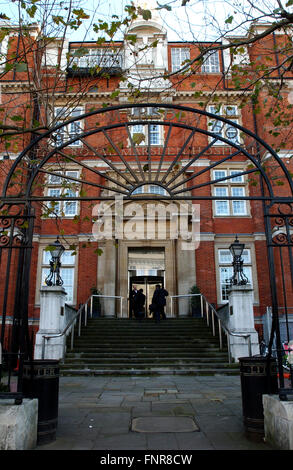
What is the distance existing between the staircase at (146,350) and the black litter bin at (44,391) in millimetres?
6330

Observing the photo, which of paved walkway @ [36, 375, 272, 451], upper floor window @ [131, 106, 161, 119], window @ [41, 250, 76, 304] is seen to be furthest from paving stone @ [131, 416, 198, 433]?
window @ [41, 250, 76, 304]

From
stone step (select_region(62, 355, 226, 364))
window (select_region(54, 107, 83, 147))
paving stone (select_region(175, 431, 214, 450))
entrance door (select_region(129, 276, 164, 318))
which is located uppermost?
window (select_region(54, 107, 83, 147))

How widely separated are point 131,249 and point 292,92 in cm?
1111

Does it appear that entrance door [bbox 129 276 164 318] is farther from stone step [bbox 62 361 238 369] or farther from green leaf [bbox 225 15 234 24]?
green leaf [bbox 225 15 234 24]

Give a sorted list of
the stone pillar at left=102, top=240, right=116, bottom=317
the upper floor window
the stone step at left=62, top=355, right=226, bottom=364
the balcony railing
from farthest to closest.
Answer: the stone pillar at left=102, top=240, right=116, bottom=317 < the stone step at left=62, top=355, right=226, bottom=364 < the balcony railing < the upper floor window

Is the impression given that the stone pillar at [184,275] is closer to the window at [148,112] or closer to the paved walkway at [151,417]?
the window at [148,112]

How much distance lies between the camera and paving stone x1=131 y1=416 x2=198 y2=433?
4648 mm

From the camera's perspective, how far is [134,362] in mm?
11477

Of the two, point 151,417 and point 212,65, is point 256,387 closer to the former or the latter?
point 151,417

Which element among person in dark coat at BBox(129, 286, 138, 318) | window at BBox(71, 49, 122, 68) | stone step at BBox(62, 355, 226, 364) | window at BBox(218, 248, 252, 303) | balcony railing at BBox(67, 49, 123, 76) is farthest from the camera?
window at BBox(218, 248, 252, 303)

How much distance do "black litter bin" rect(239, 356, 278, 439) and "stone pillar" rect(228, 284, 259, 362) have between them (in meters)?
7.31

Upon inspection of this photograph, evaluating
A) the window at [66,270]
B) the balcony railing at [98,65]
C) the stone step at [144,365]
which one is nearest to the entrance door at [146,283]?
the window at [66,270]
